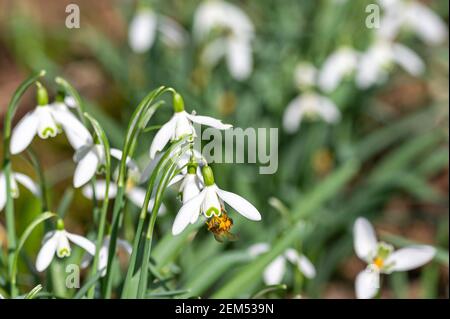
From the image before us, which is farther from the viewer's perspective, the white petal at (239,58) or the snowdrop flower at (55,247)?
the white petal at (239,58)

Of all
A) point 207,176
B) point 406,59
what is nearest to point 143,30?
point 406,59

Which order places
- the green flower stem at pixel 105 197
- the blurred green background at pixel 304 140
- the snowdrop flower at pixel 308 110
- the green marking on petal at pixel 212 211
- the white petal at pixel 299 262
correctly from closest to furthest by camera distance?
the green marking on petal at pixel 212 211 → the green flower stem at pixel 105 197 → the white petal at pixel 299 262 → the blurred green background at pixel 304 140 → the snowdrop flower at pixel 308 110

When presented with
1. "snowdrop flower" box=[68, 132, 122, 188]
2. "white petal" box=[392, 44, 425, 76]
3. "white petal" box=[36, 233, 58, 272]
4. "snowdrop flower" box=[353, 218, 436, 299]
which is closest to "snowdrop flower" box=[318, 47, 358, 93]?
"white petal" box=[392, 44, 425, 76]

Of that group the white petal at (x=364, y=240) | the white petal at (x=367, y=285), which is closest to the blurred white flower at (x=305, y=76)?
the white petal at (x=364, y=240)

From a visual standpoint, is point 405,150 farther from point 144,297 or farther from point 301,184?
point 144,297

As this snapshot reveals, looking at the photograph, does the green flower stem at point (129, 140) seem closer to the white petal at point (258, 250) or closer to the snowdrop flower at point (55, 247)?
the snowdrop flower at point (55, 247)

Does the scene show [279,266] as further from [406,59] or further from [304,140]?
[406,59]
